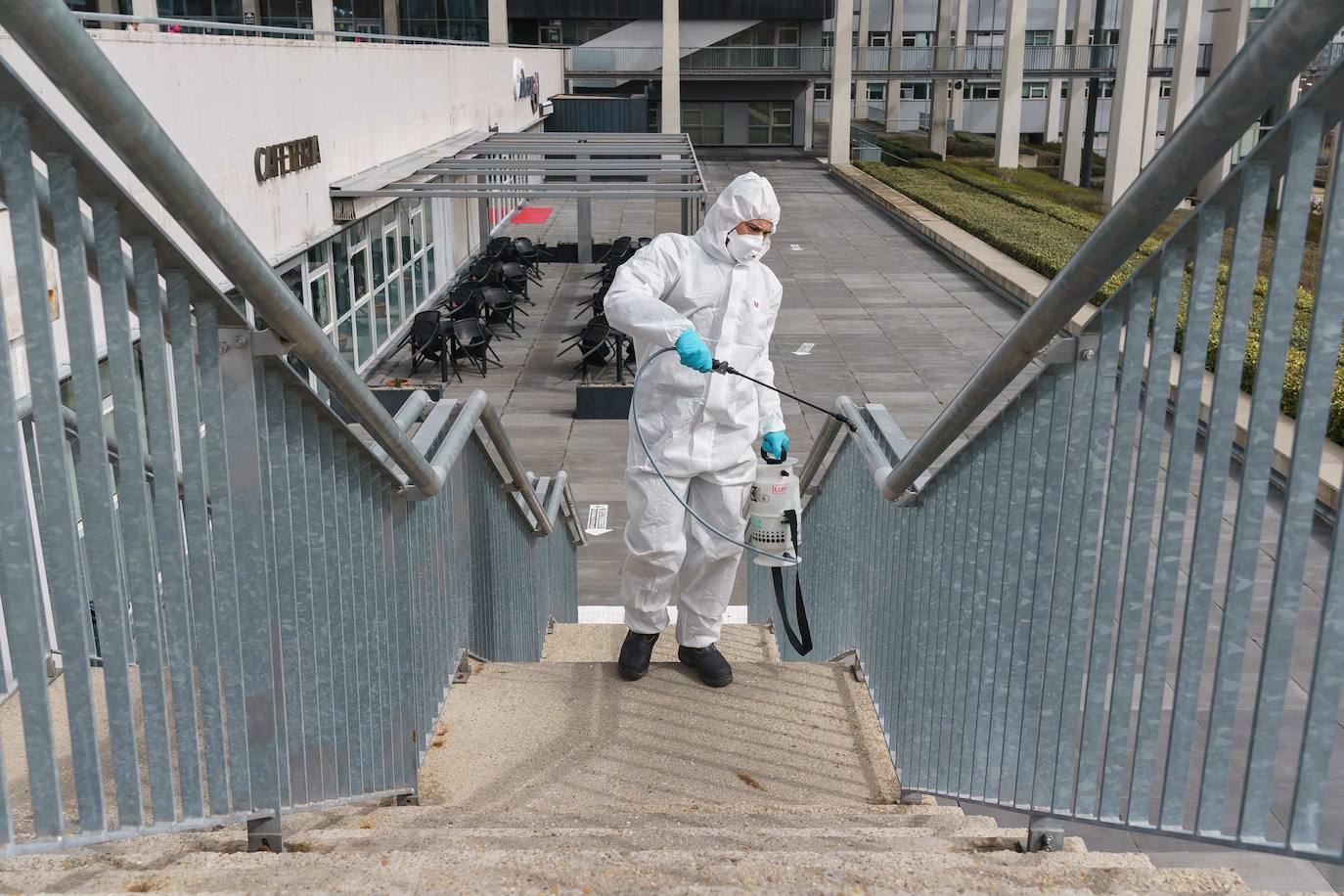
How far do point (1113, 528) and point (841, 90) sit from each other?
42.8m

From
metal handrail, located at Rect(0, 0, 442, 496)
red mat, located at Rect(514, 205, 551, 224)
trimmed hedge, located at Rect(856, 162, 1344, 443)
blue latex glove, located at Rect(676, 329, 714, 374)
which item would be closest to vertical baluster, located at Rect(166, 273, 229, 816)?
metal handrail, located at Rect(0, 0, 442, 496)

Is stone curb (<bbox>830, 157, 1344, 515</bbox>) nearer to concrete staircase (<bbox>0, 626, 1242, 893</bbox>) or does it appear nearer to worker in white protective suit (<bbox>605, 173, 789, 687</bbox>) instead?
worker in white protective suit (<bbox>605, 173, 789, 687</bbox>)

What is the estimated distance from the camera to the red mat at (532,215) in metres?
31.6

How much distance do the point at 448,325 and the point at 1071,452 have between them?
1377 cm

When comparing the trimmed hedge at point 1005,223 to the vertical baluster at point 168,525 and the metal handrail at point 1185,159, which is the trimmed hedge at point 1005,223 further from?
the vertical baluster at point 168,525

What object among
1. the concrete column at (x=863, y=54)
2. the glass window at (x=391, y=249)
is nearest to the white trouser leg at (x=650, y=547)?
the glass window at (x=391, y=249)

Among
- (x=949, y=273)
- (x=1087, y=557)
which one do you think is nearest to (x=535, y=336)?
(x=949, y=273)

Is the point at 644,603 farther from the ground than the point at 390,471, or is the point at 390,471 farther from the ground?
the point at 390,471

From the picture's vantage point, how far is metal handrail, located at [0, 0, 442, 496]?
1.44 metres

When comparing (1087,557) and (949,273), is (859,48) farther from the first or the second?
(1087,557)

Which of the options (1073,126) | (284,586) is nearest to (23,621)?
(284,586)

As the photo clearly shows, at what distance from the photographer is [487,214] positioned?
2598cm

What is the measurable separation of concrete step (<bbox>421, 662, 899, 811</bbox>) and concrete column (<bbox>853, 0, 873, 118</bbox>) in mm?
45043

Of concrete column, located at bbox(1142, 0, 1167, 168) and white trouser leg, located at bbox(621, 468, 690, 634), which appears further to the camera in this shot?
concrete column, located at bbox(1142, 0, 1167, 168)
